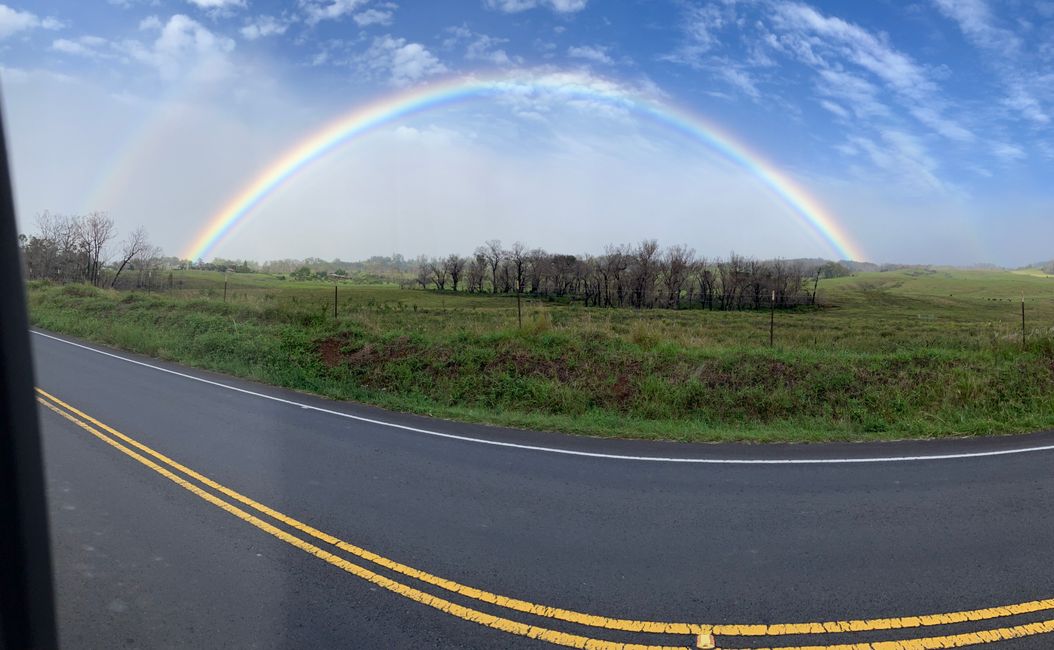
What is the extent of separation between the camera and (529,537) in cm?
475

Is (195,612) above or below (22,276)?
below

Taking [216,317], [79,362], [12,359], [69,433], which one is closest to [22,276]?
[12,359]

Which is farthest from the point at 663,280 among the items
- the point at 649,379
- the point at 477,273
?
the point at 649,379

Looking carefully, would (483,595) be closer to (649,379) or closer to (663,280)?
(649,379)

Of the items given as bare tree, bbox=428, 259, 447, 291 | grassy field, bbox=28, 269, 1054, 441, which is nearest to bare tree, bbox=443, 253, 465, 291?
bare tree, bbox=428, 259, 447, 291

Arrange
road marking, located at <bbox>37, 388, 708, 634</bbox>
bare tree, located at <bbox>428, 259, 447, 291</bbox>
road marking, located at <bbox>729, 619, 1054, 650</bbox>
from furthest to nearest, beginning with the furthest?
1. bare tree, located at <bbox>428, 259, 447, 291</bbox>
2. road marking, located at <bbox>37, 388, 708, 634</bbox>
3. road marking, located at <bbox>729, 619, 1054, 650</bbox>

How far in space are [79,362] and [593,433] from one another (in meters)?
13.8

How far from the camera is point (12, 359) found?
195 centimetres

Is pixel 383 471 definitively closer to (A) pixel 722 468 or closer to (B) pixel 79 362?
(A) pixel 722 468

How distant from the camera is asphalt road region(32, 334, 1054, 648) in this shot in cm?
350

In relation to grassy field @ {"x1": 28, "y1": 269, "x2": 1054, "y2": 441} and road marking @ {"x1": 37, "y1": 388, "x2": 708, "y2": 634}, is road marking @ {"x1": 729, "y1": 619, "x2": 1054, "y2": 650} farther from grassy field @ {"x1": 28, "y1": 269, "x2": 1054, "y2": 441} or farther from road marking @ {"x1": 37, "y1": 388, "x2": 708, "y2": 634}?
grassy field @ {"x1": 28, "y1": 269, "x2": 1054, "y2": 441}

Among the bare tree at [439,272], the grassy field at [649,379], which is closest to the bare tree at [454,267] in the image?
the bare tree at [439,272]

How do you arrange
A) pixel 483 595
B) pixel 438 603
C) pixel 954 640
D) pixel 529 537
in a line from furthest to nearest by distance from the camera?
pixel 529 537 < pixel 483 595 < pixel 438 603 < pixel 954 640

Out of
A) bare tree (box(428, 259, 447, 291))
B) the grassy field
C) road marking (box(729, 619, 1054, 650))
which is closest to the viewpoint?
road marking (box(729, 619, 1054, 650))
